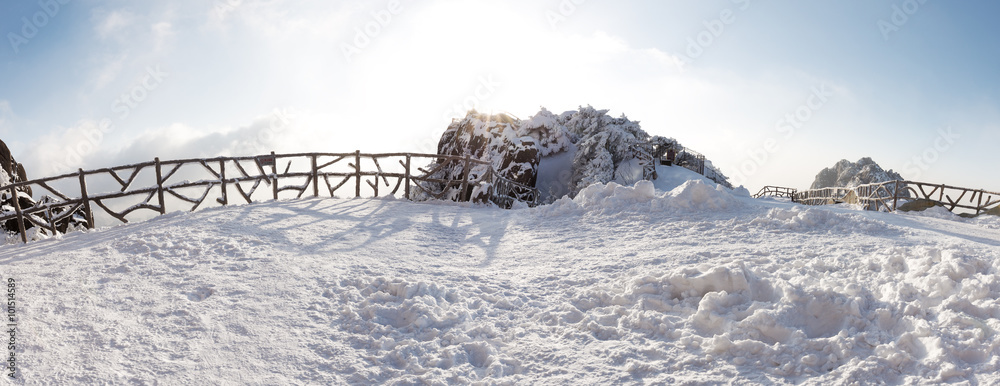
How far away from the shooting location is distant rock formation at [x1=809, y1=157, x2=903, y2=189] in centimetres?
6197

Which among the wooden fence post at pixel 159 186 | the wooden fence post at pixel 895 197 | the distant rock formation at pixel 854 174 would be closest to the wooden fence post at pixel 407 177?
the wooden fence post at pixel 159 186

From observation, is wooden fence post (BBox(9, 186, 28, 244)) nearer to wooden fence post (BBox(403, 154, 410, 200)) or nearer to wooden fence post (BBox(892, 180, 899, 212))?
wooden fence post (BBox(403, 154, 410, 200))

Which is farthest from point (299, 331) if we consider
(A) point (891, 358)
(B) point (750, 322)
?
(A) point (891, 358)

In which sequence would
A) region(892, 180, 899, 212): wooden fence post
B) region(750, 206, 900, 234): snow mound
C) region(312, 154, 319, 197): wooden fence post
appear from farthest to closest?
region(892, 180, 899, 212): wooden fence post
region(312, 154, 319, 197): wooden fence post
region(750, 206, 900, 234): snow mound

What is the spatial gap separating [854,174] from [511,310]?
8086 centimetres

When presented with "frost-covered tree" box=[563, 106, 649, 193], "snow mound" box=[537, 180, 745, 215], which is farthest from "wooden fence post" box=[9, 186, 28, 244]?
"frost-covered tree" box=[563, 106, 649, 193]

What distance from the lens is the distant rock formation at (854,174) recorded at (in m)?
62.0

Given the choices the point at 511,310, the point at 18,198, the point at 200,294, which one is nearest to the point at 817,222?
the point at 511,310

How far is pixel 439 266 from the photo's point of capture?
700 centimetres

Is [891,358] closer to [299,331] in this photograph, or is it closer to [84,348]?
[299,331]

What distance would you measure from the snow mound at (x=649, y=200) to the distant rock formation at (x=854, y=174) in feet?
189

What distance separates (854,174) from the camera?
69000 mm

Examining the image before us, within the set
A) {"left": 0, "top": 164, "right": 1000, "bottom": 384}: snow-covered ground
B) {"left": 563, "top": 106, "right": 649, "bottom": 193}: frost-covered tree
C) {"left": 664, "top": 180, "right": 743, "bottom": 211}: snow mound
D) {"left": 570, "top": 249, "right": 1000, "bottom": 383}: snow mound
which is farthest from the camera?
{"left": 563, "top": 106, "right": 649, "bottom": 193}: frost-covered tree

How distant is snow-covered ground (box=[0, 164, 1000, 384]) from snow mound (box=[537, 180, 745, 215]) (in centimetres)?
172
